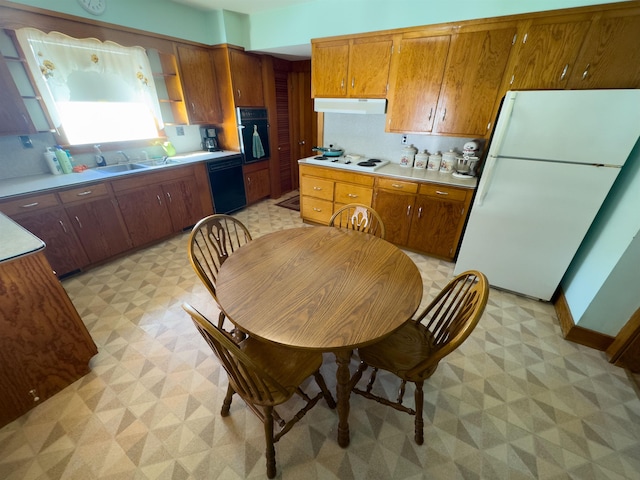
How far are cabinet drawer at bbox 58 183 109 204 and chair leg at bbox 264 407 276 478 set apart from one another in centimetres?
262

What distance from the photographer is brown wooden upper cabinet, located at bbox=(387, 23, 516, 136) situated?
2201mm

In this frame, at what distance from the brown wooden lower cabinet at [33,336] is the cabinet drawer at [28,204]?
1.27 meters

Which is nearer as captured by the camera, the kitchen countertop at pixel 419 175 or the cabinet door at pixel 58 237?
the cabinet door at pixel 58 237

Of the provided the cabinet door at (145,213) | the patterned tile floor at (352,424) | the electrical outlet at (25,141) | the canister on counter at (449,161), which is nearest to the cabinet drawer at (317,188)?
the canister on counter at (449,161)

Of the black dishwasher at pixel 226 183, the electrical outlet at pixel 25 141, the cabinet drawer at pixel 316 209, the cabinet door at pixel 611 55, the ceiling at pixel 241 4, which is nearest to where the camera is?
the cabinet door at pixel 611 55

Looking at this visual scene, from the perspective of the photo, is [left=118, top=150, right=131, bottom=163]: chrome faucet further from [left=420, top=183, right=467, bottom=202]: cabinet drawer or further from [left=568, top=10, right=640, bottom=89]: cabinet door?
[left=568, top=10, right=640, bottom=89]: cabinet door

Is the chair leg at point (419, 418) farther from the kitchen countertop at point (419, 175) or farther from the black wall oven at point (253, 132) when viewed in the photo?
the black wall oven at point (253, 132)

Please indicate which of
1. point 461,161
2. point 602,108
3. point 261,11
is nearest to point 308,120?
point 261,11

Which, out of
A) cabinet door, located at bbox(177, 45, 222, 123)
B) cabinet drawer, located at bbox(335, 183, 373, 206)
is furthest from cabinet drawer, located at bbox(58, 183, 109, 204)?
cabinet drawer, located at bbox(335, 183, 373, 206)

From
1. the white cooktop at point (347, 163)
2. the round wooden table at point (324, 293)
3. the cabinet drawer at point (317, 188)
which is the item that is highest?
the white cooktop at point (347, 163)

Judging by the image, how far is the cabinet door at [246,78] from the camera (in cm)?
346

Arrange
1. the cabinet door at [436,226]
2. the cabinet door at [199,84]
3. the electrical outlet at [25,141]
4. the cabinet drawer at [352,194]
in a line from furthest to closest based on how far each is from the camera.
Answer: the cabinet door at [199,84] → the cabinet drawer at [352,194] → the cabinet door at [436,226] → the electrical outlet at [25,141]

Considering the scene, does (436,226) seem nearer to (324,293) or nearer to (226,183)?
(324,293)

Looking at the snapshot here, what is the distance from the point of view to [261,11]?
3205 millimetres
